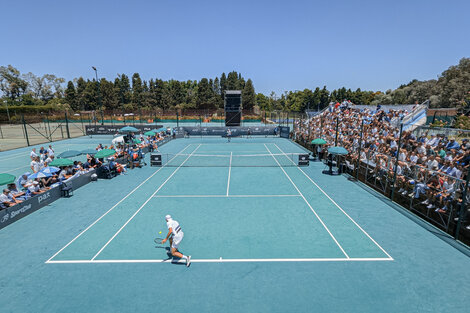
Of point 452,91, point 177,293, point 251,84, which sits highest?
point 251,84

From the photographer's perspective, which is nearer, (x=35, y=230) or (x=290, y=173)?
(x=35, y=230)

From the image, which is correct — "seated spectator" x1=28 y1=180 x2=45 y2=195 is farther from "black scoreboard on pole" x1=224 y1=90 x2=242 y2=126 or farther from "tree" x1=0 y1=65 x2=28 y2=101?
"tree" x1=0 y1=65 x2=28 y2=101

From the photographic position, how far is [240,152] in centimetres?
2877

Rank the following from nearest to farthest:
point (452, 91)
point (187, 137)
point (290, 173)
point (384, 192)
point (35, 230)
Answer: point (35, 230) → point (384, 192) → point (290, 173) → point (187, 137) → point (452, 91)

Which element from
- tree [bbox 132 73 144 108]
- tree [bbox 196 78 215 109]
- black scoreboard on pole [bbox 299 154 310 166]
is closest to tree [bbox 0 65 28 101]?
tree [bbox 132 73 144 108]

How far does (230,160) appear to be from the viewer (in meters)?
24.4

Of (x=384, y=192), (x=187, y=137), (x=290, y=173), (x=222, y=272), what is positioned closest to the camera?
(x=222, y=272)

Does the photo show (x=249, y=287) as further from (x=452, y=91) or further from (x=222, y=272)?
(x=452, y=91)

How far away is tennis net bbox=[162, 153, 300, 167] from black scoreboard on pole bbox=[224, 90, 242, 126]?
21230 millimetres

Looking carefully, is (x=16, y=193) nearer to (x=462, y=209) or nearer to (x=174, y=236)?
(x=174, y=236)

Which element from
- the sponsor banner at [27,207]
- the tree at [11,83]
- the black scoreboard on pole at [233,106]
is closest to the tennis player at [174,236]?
the sponsor banner at [27,207]

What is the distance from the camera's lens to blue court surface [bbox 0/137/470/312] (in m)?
6.85

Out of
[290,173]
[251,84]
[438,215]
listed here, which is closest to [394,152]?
[438,215]

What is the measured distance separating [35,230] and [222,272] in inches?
345
